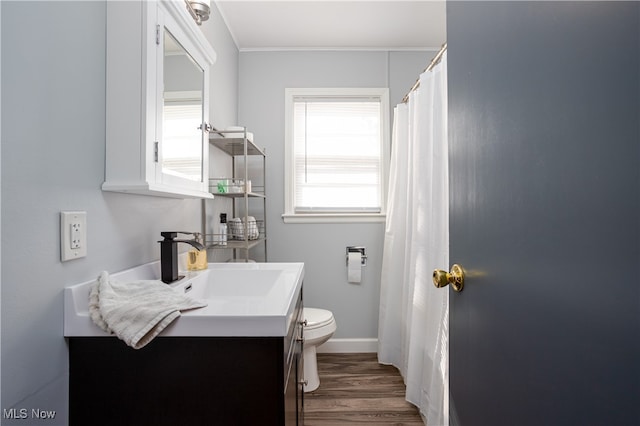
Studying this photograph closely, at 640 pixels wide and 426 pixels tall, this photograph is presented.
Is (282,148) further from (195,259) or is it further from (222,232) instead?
(195,259)

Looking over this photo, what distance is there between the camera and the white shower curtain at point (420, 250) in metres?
1.69

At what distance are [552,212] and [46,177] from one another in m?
1.01

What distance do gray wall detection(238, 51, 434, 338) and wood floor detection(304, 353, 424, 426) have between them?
1.01 ft

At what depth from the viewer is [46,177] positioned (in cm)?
82

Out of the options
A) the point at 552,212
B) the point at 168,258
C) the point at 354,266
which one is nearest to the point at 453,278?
the point at 552,212

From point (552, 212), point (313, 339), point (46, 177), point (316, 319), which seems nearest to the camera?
point (552, 212)

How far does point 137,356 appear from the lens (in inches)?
33.3

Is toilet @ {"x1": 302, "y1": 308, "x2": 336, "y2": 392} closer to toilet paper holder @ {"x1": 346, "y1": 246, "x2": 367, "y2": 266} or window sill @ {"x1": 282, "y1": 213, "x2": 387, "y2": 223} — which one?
toilet paper holder @ {"x1": 346, "y1": 246, "x2": 367, "y2": 266}

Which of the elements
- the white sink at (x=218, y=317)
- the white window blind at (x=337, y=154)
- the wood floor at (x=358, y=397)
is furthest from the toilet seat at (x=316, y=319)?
the white sink at (x=218, y=317)

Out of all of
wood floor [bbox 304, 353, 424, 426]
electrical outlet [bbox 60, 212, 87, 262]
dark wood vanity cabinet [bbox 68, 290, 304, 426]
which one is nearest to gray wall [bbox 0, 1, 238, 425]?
electrical outlet [bbox 60, 212, 87, 262]

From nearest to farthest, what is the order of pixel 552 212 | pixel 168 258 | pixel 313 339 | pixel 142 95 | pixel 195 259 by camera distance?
pixel 552 212, pixel 142 95, pixel 168 258, pixel 195 259, pixel 313 339

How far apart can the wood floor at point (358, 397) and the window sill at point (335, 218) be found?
1.03 metres

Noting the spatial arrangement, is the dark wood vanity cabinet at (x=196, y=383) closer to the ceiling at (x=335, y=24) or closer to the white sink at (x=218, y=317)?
the white sink at (x=218, y=317)

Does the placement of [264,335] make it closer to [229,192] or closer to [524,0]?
[524,0]
